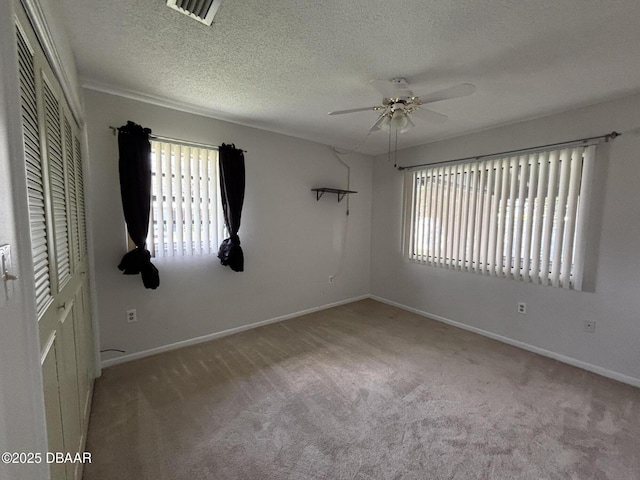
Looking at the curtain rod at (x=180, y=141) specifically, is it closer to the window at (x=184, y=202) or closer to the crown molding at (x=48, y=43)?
the window at (x=184, y=202)

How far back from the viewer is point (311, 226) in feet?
12.0

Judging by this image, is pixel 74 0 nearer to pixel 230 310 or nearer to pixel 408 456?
pixel 230 310

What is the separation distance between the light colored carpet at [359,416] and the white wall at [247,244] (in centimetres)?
36

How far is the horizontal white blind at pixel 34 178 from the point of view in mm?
866

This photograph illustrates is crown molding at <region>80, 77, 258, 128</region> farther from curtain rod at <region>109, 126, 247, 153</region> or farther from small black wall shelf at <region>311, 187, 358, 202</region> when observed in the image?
small black wall shelf at <region>311, 187, 358, 202</region>

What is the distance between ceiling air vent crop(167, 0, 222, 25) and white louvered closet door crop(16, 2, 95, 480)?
0.63m

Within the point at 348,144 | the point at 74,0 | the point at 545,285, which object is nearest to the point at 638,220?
the point at 545,285

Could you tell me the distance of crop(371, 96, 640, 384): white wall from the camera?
2.21 metres

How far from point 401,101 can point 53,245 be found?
7.09ft

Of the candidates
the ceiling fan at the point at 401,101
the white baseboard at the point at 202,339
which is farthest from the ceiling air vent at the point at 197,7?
the white baseboard at the point at 202,339

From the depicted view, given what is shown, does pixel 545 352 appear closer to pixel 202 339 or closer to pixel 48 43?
pixel 202 339

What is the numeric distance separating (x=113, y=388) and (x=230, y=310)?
3.90ft

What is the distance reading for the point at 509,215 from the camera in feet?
9.27

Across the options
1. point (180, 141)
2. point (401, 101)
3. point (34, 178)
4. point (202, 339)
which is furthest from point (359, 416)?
point (180, 141)
